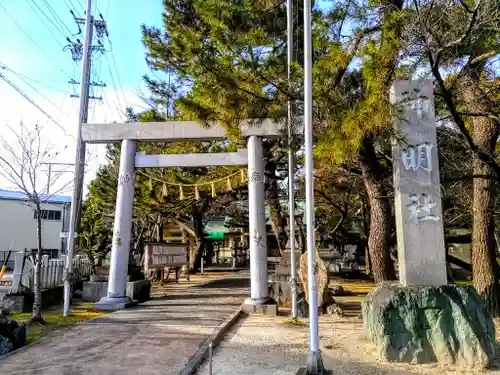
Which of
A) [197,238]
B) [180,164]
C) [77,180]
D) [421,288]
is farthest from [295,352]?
[197,238]

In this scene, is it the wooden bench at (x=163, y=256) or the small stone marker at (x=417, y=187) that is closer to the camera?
the small stone marker at (x=417, y=187)

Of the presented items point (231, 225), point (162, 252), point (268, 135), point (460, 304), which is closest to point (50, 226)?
point (231, 225)

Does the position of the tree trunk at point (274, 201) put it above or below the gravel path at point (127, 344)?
above

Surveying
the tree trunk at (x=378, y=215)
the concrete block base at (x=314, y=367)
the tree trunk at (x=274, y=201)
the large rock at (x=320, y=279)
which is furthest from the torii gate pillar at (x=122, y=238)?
the concrete block base at (x=314, y=367)

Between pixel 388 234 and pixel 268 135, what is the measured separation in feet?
11.9

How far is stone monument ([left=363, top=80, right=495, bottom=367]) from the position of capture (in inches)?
232

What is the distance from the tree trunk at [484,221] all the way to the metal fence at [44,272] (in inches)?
407

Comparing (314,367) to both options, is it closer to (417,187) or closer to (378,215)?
(417,187)

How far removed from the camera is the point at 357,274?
22.5 meters

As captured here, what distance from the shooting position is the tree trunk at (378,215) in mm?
9781

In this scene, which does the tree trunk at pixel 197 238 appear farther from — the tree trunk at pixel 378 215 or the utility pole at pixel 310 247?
the utility pole at pixel 310 247

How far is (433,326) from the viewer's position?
6.00 m

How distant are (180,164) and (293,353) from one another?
6.49 m

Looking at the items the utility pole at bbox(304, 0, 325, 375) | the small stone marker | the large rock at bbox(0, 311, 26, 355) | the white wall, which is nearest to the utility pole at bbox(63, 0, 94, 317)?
the large rock at bbox(0, 311, 26, 355)
